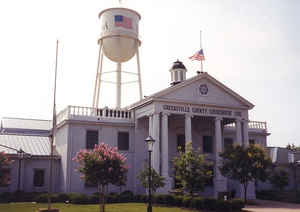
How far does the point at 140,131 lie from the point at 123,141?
2106mm

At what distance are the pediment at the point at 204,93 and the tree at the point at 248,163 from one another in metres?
7.19

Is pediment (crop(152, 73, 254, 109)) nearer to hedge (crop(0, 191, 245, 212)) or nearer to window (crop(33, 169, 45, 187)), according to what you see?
hedge (crop(0, 191, 245, 212))

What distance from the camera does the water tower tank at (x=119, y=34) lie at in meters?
45.5

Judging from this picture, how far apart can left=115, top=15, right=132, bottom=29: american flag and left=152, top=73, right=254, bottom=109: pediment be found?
1218cm

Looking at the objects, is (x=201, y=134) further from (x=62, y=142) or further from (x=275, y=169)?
(x=62, y=142)

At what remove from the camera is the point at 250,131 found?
156ft

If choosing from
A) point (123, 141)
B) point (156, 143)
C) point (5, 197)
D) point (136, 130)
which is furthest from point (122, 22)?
point (5, 197)

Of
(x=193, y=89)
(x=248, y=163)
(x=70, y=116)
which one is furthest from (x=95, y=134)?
(x=248, y=163)

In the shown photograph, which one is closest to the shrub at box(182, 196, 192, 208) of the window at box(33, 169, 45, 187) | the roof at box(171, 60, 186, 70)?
the window at box(33, 169, 45, 187)

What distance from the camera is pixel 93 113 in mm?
40719

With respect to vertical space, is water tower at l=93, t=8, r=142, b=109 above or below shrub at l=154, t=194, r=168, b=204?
above

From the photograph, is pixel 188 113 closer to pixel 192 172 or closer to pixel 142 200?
pixel 142 200

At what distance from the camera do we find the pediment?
3784 cm

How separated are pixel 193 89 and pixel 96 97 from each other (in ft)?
42.8
